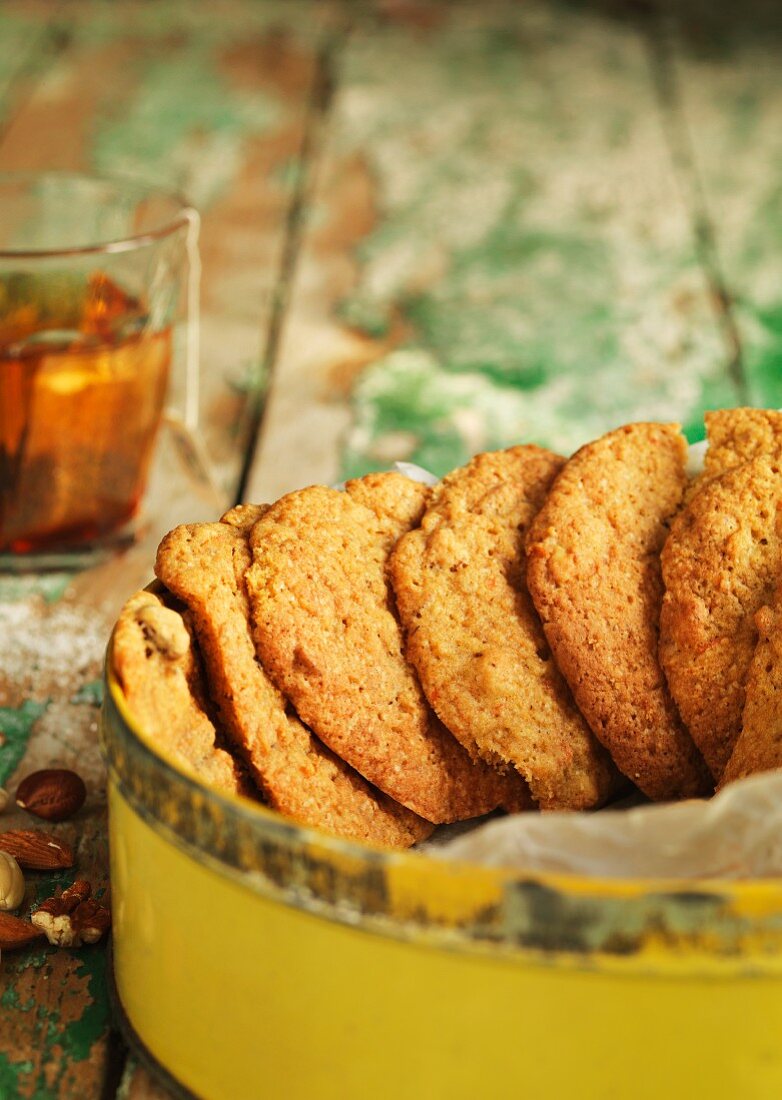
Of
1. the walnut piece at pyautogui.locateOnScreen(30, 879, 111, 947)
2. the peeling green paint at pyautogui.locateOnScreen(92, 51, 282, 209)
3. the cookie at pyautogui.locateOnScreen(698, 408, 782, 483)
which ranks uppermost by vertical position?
the cookie at pyautogui.locateOnScreen(698, 408, 782, 483)

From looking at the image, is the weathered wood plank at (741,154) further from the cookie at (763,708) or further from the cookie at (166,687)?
the cookie at (166,687)

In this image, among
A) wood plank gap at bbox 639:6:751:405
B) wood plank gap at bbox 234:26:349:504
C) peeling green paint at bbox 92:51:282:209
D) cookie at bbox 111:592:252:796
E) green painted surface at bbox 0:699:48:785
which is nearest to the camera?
cookie at bbox 111:592:252:796

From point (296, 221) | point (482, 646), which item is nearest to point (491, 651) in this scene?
point (482, 646)

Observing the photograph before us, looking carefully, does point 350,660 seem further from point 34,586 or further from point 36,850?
point 34,586

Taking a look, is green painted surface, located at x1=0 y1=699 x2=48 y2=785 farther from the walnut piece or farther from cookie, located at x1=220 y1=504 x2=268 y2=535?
cookie, located at x1=220 y1=504 x2=268 y2=535

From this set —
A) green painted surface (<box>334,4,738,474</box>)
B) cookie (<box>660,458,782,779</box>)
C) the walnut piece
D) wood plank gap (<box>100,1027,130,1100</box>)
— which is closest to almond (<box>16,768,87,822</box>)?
the walnut piece

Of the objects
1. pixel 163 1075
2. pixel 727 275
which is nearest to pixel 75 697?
pixel 163 1075
